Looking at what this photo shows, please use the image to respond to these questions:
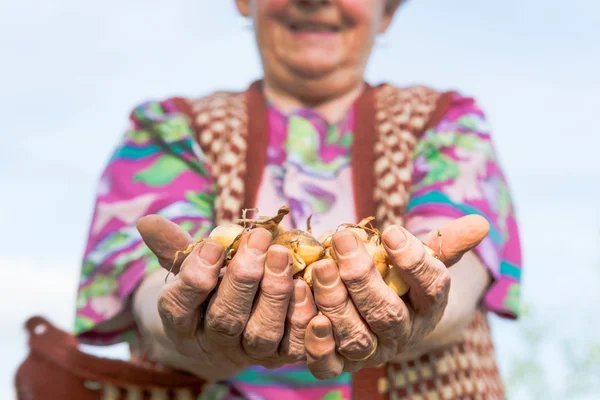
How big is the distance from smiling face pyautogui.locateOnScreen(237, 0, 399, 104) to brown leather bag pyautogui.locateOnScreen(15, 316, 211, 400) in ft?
2.45

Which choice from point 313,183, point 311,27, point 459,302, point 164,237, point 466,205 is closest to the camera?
point 164,237

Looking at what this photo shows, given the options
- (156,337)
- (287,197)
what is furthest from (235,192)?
(156,337)

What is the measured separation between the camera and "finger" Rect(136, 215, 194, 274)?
127 cm

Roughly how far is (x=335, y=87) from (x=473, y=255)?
566mm

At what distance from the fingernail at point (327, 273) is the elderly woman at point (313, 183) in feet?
0.95

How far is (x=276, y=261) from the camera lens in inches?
46.1

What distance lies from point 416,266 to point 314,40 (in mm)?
952

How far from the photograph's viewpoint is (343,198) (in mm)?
1907

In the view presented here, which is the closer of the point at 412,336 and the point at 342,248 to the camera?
the point at 342,248

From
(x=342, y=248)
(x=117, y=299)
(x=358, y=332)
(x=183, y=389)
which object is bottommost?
(x=183, y=389)

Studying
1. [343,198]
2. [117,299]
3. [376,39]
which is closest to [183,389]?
[117,299]

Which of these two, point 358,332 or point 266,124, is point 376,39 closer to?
point 266,124

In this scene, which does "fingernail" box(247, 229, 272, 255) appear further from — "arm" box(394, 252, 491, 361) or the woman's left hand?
"arm" box(394, 252, 491, 361)

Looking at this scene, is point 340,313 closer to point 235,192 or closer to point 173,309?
point 173,309
